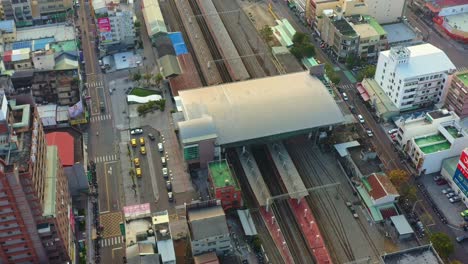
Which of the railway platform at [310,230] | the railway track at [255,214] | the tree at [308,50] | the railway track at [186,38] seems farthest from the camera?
the tree at [308,50]

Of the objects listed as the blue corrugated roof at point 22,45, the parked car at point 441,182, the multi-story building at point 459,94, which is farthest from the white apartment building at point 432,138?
the blue corrugated roof at point 22,45

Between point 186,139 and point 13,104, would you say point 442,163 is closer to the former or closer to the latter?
point 186,139

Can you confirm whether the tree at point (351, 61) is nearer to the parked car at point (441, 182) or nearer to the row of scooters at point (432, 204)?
the row of scooters at point (432, 204)

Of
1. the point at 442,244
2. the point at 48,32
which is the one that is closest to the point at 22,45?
the point at 48,32

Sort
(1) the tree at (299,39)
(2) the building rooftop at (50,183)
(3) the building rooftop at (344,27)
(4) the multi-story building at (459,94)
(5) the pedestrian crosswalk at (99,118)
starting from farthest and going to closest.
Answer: (1) the tree at (299,39) → (3) the building rooftop at (344,27) → (5) the pedestrian crosswalk at (99,118) → (4) the multi-story building at (459,94) → (2) the building rooftop at (50,183)

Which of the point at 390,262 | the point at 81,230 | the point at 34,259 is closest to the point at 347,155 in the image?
the point at 390,262

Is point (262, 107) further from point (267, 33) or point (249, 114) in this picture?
point (267, 33)
